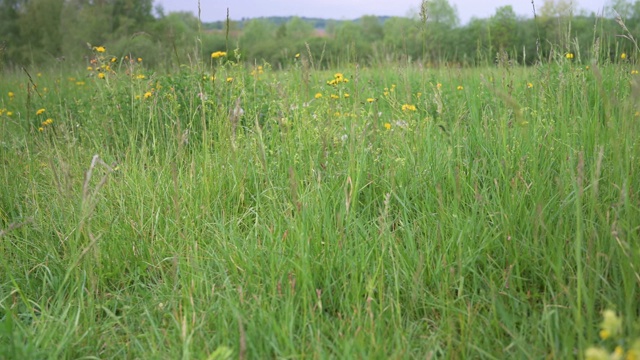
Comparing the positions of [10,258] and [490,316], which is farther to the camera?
[10,258]

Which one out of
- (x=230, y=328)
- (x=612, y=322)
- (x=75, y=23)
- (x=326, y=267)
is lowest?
(x=230, y=328)

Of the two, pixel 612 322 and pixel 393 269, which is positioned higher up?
pixel 612 322

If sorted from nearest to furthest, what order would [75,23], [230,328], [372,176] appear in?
[230,328]
[372,176]
[75,23]

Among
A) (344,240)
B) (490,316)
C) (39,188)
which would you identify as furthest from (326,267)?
(39,188)

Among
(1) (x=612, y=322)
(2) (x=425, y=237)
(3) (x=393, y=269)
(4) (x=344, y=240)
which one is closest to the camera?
(1) (x=612, y=322)

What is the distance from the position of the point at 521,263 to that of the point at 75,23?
27729 mm

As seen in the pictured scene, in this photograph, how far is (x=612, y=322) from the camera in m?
0.97

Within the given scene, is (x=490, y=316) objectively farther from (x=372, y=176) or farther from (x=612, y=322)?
(x=372, y=176)

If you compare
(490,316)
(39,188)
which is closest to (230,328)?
(490,316)

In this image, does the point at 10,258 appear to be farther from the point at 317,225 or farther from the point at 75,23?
the point at 75,23

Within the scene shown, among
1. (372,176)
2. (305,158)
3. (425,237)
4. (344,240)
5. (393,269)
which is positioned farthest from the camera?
(305,158)

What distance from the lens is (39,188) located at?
288 centimetres

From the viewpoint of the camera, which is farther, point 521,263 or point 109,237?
point 109,237

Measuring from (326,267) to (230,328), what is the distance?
38cm
